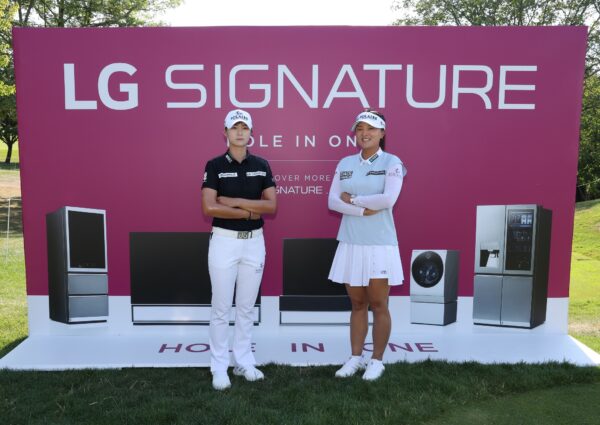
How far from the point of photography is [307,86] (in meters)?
3.60

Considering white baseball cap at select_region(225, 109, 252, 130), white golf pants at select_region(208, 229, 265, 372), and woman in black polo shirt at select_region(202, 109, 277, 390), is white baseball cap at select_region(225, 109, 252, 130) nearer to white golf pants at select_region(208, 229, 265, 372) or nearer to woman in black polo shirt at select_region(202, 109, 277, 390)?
woman in black polo shirt at select_region(202, 109, 277, 390)

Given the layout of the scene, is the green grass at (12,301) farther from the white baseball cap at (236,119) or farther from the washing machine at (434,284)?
the washing machine at (434,284)

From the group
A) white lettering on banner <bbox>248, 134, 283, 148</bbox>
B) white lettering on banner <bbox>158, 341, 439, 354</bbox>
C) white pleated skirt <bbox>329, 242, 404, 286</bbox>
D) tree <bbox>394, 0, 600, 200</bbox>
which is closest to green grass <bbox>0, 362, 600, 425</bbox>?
white lettering on banner <bbox>158, 341, 439, 354</bbox>

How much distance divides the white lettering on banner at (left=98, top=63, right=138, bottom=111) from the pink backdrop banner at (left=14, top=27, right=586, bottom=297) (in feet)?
0.03

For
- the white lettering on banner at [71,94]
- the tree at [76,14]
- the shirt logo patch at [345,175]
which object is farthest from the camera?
the tree at [76,14]

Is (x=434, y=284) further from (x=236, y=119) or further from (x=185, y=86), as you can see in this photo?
(x=185, y=86)

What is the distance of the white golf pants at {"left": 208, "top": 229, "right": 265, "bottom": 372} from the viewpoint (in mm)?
2693

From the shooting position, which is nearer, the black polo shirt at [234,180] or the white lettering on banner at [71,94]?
the black polo shirt at [234,180]

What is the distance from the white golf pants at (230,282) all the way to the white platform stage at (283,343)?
42 centimetres

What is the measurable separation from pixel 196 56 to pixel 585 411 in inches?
127

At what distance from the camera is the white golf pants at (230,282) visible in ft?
8.84

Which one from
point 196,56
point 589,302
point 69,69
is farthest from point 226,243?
point 589,302

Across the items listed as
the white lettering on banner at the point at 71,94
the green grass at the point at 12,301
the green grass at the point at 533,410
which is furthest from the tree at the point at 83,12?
the green grass at the point at 533,410

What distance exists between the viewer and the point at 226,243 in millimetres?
2686
